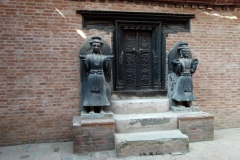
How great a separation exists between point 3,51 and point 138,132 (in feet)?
12.1

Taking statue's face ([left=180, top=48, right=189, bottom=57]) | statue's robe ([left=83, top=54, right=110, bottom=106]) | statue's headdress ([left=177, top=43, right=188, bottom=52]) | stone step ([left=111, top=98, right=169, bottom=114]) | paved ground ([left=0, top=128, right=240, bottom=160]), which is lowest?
paved ground ([left=0, top=128, right=240, bottom=160])

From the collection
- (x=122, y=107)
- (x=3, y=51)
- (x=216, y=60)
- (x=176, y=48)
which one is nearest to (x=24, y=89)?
(x=3, y=51)

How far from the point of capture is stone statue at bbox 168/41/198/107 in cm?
458

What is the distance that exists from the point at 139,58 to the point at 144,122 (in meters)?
1.97

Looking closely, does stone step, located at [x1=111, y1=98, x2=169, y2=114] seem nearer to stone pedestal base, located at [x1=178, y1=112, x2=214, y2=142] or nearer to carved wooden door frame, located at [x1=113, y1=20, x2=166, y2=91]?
stone pedestal base, located at [x1=178, y1=112, x2=214, y2=142]

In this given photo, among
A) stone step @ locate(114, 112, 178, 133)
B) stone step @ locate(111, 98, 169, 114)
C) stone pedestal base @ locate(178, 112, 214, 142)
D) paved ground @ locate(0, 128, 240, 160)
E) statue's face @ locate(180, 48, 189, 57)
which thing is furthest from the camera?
statue's face @ locate(180, 48, 189, 57)

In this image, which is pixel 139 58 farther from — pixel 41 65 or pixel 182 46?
pixel 41 65

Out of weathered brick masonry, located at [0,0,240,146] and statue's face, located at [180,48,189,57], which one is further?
statue's face, located at [180,48,189,57]

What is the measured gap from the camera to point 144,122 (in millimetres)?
4129

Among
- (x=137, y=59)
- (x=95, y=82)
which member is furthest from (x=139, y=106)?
(x=137, y=59)

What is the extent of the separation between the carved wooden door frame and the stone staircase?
510 millimetres

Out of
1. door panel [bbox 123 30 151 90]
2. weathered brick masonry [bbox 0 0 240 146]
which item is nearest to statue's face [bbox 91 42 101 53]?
weathered brick masonry [bbox 0 0 240 146]

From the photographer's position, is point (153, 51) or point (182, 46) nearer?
point (182, 46)

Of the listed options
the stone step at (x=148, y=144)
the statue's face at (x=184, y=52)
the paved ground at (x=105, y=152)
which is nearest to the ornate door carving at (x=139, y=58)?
the statue's face at (x=184, y=52)
